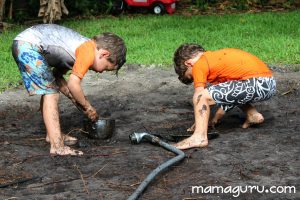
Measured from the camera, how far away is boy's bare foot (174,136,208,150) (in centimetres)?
467

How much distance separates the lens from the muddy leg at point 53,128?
4.62 m

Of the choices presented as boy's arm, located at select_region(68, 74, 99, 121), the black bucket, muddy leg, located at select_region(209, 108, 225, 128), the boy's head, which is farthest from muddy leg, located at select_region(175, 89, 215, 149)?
boy's arm, located at select_region(68, 74, 99, 121)

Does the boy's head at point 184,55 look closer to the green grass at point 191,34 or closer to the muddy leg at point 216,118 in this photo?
the muddy leg at point 216,118

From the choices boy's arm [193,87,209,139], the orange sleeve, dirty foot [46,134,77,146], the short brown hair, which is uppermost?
the short brown hair

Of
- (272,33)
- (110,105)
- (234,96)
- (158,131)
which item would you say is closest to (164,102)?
(110,105)

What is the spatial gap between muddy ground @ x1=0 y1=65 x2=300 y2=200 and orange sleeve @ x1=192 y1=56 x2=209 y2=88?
0.48 metres

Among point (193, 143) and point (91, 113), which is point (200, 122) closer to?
point (193, 143)

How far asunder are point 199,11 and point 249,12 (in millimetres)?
1054

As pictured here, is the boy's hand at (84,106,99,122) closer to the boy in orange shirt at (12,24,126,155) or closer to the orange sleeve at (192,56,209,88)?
the boy in orange shirt at (12,24,126,155)

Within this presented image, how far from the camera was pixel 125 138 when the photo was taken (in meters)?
5.15

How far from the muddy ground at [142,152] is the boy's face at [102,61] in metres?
0.63

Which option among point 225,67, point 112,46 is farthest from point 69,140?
point 225,67

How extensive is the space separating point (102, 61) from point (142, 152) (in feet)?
2.50

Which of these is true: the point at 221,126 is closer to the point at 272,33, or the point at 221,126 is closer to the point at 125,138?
the point at 125,138
